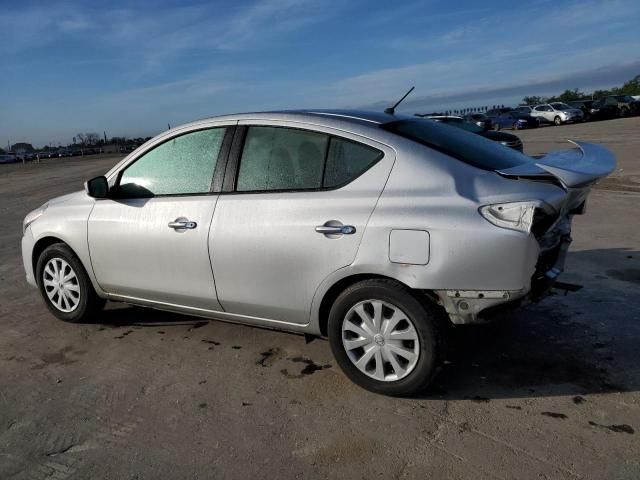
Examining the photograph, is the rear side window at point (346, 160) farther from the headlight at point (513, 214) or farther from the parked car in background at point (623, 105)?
the parked car in background at point (623, 105)

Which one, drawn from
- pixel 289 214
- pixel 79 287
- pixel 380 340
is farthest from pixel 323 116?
pixel 79 287

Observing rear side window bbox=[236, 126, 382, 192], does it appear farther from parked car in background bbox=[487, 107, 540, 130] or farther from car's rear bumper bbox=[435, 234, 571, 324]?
parked car in background bbox=[487, 107, 540, 130]

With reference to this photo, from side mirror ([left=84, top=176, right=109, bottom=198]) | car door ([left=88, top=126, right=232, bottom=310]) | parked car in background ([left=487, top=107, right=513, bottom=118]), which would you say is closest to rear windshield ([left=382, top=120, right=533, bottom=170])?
car door ([left=88, top=126, right=232, bottom=310])

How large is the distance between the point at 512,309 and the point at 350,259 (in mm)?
951

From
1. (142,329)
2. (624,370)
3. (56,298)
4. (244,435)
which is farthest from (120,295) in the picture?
(624,370)

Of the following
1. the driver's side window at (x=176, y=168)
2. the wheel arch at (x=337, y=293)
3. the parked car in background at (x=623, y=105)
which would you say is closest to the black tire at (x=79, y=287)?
the driver's side window at (x=176, y=168)

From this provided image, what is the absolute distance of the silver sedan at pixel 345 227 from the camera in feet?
10.3

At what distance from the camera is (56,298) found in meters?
4.96

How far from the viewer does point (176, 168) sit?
421 cm

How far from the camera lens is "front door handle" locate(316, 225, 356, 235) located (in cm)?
335

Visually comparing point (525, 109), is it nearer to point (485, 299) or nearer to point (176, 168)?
point (176, 168)

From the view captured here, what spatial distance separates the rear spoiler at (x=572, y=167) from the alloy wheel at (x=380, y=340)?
3.43 feet

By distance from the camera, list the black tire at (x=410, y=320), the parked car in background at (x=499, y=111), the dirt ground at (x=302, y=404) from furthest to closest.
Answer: the parked car in background at (x=499, y=111) → the black tire at (x=410, y=320) → the dirt ground at (x=302, y=404)

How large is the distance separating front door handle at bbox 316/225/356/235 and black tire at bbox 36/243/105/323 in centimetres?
236
